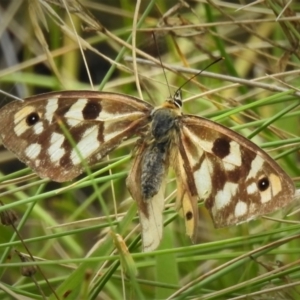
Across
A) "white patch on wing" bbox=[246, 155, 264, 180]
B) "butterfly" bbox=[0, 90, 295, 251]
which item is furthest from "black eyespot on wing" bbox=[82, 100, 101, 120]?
"white patch on wing" bbox=[246, 155, 264, 180]

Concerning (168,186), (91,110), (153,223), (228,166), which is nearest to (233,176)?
(228,166)

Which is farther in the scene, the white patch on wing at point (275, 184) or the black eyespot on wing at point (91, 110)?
the black eyespot on wing at point (91, 110)

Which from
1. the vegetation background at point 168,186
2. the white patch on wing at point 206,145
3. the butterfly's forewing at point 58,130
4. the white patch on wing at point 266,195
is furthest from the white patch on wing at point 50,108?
the white patch on wing at point 266,195

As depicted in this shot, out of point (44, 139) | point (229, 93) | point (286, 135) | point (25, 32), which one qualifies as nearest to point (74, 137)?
point (44, 139)

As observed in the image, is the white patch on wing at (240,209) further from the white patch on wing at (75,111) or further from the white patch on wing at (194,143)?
the white patch on wing at (75,111)

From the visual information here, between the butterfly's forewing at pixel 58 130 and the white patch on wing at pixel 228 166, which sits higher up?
the butterfly's forewing at pixel 58 130

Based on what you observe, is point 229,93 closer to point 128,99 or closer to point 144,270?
point 144,270

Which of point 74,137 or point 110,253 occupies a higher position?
point 74,137

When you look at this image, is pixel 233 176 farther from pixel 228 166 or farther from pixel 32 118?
pixel 32 118
